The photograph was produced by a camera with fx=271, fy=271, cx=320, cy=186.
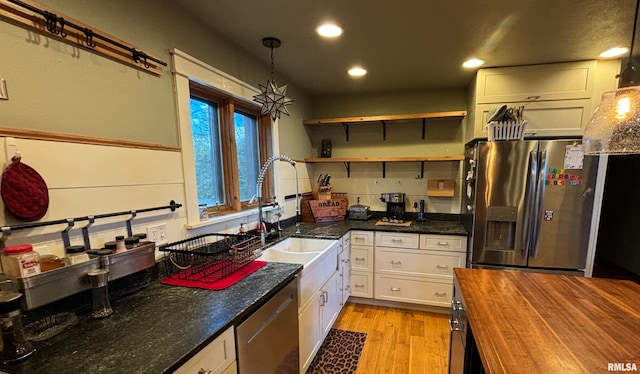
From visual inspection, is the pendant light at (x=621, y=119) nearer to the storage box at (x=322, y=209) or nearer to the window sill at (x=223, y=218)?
the window sill at (x=223, y=218)

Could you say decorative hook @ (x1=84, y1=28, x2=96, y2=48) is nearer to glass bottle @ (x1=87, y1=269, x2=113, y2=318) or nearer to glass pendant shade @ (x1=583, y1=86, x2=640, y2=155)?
glass bottle @ (x1=87, y1=269, x2=113, y2=318)

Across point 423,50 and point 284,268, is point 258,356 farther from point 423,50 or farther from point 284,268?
point 423,50

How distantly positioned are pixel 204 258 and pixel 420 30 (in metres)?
1.96

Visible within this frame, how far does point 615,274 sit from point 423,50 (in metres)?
3.98

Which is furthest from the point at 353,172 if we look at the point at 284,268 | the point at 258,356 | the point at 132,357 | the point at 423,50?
the point at 132,357

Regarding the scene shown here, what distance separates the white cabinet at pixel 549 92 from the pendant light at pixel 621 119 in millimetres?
1364

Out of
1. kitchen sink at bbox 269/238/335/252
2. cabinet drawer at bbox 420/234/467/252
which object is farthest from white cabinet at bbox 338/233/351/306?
cabinet drawer at bbox 420/234/467/252

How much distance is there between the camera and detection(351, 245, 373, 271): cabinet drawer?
2781 millimetres

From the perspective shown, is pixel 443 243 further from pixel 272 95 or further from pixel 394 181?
pixel 272 95

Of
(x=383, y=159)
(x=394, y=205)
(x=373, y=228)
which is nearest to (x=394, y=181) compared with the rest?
(x=394, y=205)

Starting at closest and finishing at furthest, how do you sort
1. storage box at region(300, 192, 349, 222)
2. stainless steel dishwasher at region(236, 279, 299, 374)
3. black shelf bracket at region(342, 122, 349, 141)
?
stainless steel dishwasher at region(236, 279, 299, 374) < storage box at region(300, 192, 349, 222) < black shelf bracket at region(342, 122, 349, 141)

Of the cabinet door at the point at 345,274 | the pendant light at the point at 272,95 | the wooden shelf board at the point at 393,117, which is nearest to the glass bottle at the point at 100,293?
the pendant light at the point at 272,95

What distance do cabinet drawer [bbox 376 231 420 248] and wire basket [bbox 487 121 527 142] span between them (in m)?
1.11

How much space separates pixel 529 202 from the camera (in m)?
2.21
